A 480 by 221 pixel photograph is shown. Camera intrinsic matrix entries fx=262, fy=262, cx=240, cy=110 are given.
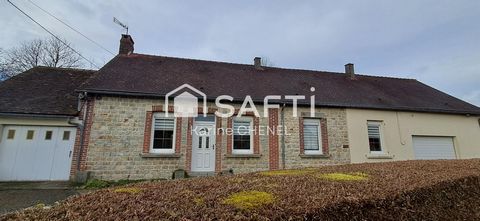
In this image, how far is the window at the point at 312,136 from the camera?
10.2m

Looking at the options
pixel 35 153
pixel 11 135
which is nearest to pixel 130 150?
pixel 35 153

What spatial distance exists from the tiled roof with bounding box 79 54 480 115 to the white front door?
3.77ft

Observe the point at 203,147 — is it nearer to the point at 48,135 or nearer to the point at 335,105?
the point at 48,135

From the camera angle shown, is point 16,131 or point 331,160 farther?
point 331,160

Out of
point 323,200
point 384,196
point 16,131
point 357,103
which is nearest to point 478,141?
point 357,103

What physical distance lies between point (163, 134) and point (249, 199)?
282 inches

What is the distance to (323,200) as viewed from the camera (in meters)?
2.51

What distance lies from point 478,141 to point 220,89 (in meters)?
11.8

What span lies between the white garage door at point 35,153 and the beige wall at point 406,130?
33.7 ft

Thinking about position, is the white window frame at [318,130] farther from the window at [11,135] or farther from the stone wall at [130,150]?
the window at [11,135]

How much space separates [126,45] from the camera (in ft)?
39.6

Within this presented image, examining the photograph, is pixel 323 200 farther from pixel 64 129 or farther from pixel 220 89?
pixel 64 129

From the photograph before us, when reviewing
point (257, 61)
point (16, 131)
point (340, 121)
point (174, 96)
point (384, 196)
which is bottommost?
point (384, 196)

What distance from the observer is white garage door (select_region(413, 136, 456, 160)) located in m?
11.2
